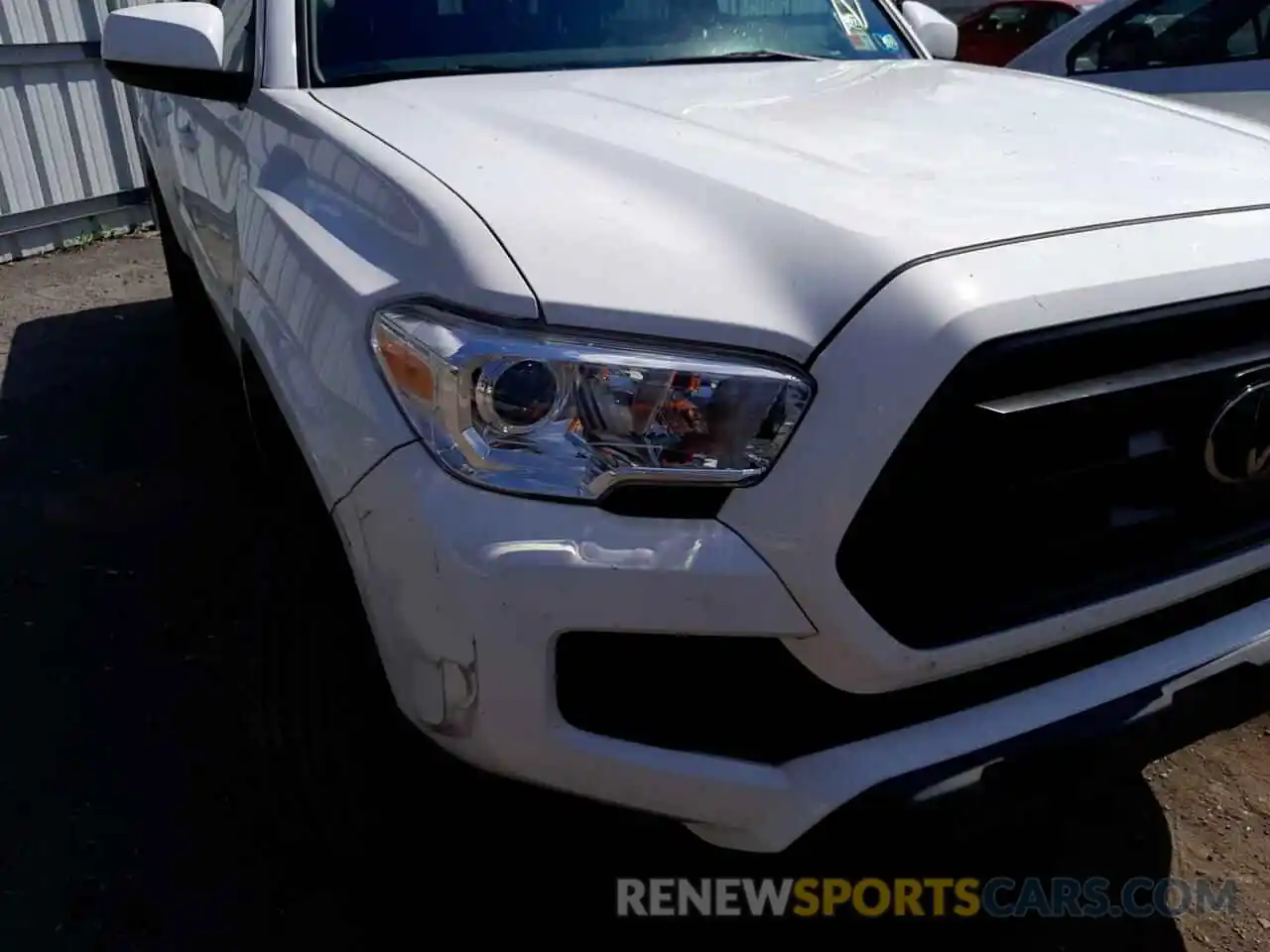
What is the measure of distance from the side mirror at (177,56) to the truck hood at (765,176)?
28 cm

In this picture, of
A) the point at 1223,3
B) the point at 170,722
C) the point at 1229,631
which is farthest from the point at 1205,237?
the point at 1223,3

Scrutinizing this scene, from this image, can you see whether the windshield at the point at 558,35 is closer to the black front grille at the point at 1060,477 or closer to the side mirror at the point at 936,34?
the side mirror at the point at 936,34

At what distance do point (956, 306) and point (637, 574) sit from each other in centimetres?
49

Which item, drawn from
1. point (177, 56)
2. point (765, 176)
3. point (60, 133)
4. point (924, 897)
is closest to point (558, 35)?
point (177, 56)

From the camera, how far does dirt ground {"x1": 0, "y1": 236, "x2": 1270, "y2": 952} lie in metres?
1.65

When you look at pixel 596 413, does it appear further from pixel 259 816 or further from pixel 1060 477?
pixel 259 816

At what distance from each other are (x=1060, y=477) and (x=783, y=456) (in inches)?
15.7

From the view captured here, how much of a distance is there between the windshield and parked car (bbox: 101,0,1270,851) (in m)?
0.79

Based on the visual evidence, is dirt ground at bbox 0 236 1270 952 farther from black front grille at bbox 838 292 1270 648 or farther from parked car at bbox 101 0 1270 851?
black front grille at bbox 838 292 1270 648

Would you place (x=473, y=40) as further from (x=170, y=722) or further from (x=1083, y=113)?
(x=170, y=722)

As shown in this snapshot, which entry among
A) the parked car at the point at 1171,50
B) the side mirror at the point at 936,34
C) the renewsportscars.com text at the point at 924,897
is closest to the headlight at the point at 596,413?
the renewsportscars.com text at the point at 924,897

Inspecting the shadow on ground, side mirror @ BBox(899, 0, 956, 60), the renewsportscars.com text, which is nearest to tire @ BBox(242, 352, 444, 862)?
the shadow on ground

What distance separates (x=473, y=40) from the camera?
2561 millimetres

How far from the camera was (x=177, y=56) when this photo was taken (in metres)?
2.44
